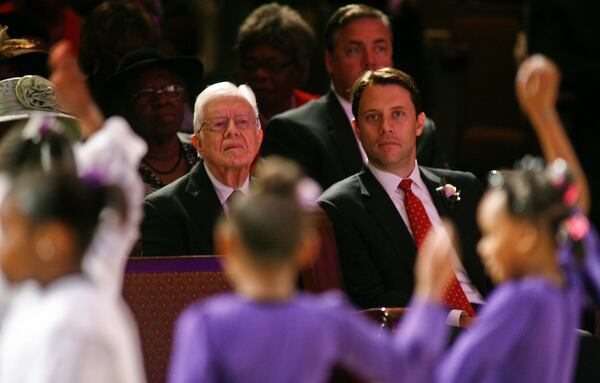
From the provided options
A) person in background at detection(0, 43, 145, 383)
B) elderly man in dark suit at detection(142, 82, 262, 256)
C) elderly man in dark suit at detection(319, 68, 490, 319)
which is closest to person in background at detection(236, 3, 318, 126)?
elderly man in dark suit at detection(142, 82, 262, 256)

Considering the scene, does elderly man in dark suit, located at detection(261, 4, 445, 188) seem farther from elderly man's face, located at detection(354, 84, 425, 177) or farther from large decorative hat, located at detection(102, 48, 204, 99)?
elderly man's face, located at detection(354, 84, 425, 177)

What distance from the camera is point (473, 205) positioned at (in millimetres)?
5082

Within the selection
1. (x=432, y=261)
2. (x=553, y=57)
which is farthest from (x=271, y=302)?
(x=553, y=57)

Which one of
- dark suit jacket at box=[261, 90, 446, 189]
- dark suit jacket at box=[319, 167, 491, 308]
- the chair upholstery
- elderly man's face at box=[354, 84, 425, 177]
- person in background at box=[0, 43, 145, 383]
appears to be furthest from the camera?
dark suit jacket at box=[261, 90, 446, 189]

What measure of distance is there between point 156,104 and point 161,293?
1.59 m

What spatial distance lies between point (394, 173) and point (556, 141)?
5.35ft

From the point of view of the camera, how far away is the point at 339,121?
5.98 meters

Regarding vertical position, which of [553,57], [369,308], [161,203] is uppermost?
[553,57]

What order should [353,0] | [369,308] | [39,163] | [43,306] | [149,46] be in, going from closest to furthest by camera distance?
[43,306]
[39,163]
[369,308]
[149,46]
[353,0]

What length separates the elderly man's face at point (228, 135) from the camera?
16.7ft

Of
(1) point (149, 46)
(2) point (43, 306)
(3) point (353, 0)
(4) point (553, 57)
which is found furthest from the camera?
(3) point (353, 0)

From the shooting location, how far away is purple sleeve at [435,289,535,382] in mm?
3102

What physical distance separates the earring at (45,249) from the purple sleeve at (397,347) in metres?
0.58

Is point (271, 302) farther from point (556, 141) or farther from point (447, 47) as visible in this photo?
point (447, 47)
